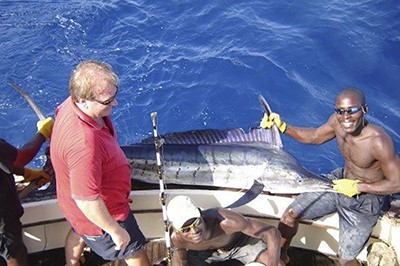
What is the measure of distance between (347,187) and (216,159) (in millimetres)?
1346

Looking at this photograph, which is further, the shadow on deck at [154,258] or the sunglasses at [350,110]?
the shadow on deck at [154,258]

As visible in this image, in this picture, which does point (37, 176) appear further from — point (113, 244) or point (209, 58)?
point (209, 58)

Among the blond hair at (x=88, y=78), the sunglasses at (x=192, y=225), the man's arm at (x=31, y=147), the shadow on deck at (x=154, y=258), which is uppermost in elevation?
the blond hair at (x=88, y=78)

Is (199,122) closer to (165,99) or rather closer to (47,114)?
(165,99)

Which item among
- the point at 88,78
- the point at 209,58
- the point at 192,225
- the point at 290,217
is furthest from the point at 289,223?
the point at 209,58

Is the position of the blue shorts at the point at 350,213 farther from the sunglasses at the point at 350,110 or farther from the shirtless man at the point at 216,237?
the sunglasses at the point at 350,110

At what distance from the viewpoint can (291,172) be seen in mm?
4383

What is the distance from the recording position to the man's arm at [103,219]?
2674mm

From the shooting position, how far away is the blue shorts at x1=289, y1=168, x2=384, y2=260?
3682 mm

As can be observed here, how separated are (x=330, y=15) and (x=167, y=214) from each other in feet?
19.7

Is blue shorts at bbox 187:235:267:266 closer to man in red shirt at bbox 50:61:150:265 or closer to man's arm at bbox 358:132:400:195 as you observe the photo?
man in red shirt at bbox 50:61:150:265

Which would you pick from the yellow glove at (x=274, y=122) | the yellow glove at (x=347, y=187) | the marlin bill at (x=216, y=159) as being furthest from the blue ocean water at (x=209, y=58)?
the yellow glove at (x=347, y=187)

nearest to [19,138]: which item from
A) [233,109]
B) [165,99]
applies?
[165,99]

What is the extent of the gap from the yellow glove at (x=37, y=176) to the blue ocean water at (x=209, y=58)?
2153 millimetres
